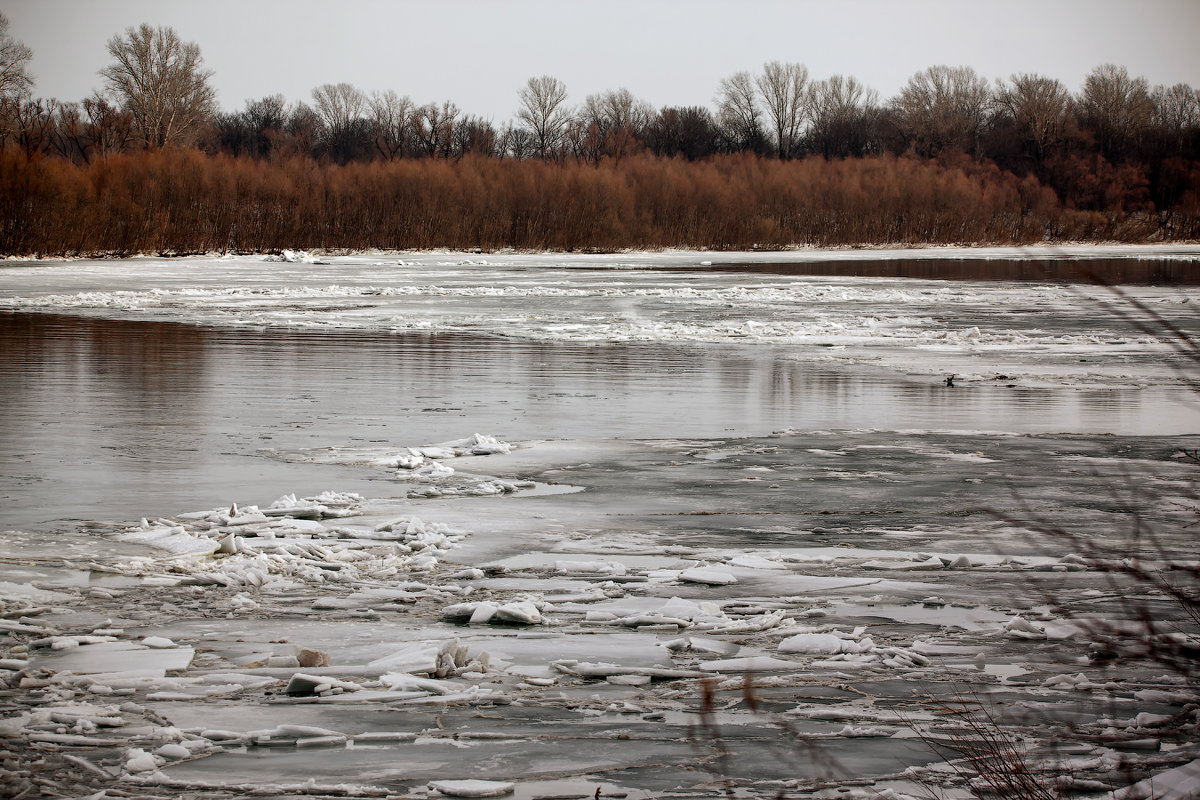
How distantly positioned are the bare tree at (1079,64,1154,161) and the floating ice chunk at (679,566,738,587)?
85.9 meters

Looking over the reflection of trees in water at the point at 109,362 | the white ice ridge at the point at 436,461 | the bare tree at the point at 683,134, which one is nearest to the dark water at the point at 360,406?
the reflection of trees in water at the point at 109,362

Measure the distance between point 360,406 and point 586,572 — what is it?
6.20 meters

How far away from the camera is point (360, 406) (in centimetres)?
1169

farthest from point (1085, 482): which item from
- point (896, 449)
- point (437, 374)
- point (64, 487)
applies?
point (437, 374)

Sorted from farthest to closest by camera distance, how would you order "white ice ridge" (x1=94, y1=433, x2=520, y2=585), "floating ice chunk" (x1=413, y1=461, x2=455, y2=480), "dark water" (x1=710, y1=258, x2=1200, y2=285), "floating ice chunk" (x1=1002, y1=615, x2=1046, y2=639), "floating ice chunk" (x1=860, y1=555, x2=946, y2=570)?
1. "dark water" (x1=710, y1=258, x2=1200, y2=285)
2. "floating ice chunk" (x1=413, y1=461, x2=455, y2=480)
3. "floating ice chunk" (x1=860, y1=555, x2=946, y2=570)
4. "white ice ridge" (x1=94, y1=433, x2=520, y2=585)
5. "floating ice chunk" (x1=1002, y1=615, x2=1046, y2=639)

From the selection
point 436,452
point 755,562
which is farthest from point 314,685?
point 436,452

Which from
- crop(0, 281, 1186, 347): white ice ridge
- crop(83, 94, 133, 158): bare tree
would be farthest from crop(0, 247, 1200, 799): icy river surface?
crop(83, 94, 133, 158): bare tree

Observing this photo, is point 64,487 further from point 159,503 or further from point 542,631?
point 542,631

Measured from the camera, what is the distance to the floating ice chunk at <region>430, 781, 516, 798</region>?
340cm

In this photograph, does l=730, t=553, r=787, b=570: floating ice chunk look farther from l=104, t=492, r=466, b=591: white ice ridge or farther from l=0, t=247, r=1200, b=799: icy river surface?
l=104, t=492, r=466, b=591: white ice ridge

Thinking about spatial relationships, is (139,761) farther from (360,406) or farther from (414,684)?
(360,406)

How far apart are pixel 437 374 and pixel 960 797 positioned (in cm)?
1145

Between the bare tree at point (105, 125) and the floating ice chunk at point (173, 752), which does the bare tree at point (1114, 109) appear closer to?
the bare tree at point (105, 125)

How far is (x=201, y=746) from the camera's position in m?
3.73
